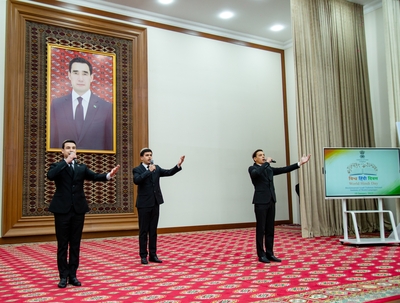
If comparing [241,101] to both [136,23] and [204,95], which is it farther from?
[136,23]

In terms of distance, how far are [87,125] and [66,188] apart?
4576 mm

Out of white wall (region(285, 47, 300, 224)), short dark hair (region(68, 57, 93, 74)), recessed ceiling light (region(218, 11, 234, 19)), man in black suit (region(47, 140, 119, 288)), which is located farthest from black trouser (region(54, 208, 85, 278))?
white wall (region(285, 47, 300, 224))

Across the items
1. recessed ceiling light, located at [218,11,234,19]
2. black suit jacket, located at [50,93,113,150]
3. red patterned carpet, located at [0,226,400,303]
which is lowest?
red patterned carpet, located at [0,226,400,303]

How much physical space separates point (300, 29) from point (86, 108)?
181 inches

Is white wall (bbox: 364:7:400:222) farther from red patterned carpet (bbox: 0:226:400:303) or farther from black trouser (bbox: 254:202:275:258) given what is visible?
black trouser (bbox: 254:202:275:258)

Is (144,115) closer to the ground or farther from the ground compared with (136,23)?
closer to the ground

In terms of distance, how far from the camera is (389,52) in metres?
7.97

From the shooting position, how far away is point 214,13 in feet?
31.6

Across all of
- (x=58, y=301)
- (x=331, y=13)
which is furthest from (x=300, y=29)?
(x=58, y=301)

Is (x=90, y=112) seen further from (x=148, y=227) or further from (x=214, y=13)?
(x=148, y=227)

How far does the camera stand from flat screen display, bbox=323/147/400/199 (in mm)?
Result: 7055

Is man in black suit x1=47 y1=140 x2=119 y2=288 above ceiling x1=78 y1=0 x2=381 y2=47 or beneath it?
beneath

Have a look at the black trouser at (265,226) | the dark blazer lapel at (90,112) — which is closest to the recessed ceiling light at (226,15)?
the dark blazer lapel at (90,112)

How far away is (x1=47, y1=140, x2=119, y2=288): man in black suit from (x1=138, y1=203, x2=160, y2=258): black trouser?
4.55 ft
